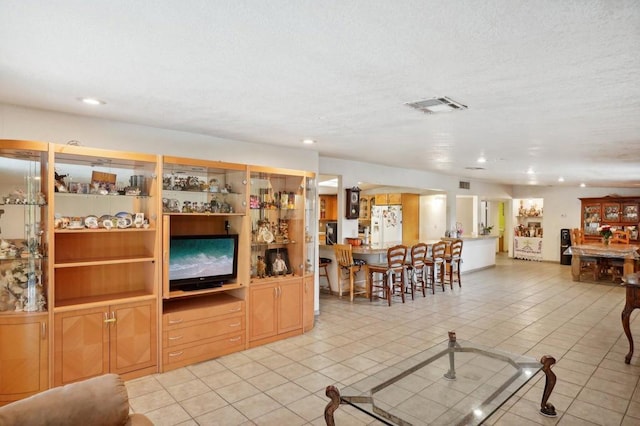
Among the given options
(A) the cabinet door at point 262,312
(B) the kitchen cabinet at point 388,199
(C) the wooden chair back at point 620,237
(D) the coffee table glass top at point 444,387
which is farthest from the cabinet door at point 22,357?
(C) the wooden chair back at point 620,237

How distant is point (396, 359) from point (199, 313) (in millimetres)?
2186

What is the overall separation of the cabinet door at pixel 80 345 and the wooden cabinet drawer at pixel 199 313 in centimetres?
56

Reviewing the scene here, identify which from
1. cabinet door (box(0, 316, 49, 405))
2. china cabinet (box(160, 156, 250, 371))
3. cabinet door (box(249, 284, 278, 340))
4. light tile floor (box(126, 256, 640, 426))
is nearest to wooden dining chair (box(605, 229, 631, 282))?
light tile floor (box(126, 256, 640, 426))

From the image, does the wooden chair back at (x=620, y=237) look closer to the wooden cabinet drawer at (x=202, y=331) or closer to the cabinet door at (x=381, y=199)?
the cabinet door at (x=381, y=199)

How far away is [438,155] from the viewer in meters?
5.78

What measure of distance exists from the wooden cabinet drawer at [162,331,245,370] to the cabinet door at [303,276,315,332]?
0.95 metres

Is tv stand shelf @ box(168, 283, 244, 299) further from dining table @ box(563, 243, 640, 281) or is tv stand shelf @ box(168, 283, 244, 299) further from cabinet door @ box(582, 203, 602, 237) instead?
cabinet door @ box(582, 203, 602, 237)

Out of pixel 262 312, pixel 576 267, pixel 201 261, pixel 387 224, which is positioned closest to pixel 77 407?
pixel 201 261

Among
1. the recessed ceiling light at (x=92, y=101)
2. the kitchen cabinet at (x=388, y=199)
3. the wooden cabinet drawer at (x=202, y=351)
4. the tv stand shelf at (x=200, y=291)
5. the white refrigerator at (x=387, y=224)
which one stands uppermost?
the recessed ceiling light at (x=92, y=101)

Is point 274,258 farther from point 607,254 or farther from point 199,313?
point 607,254

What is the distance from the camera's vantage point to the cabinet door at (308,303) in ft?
16.0

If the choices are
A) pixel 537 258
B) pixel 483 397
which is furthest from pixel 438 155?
pixel 537 258

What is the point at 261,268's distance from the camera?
182 inches

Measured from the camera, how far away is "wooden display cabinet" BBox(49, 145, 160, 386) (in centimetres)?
323
